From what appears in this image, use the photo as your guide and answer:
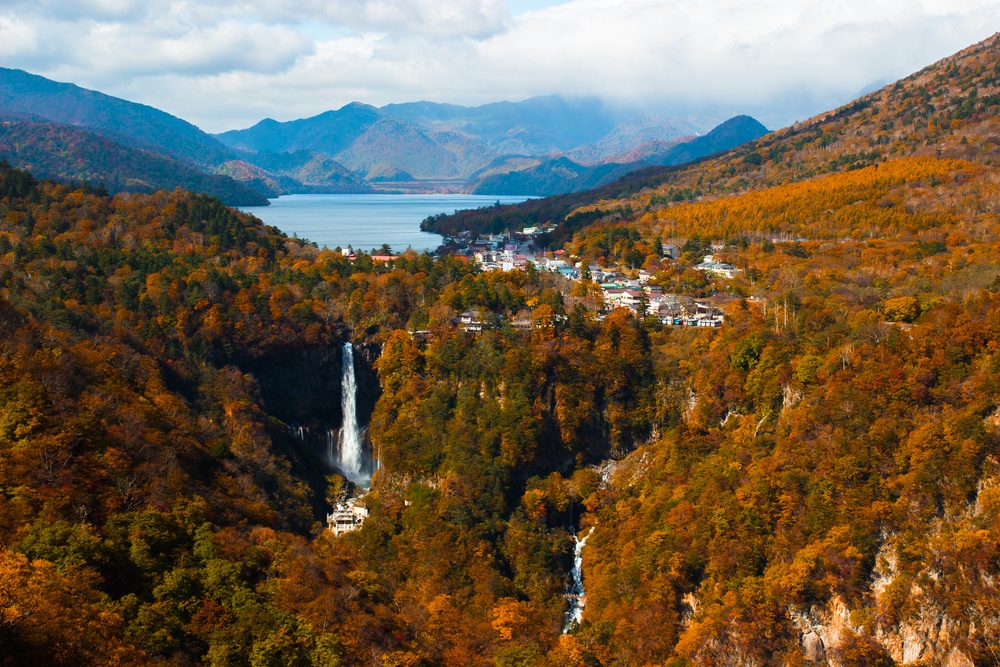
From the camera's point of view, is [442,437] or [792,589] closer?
[792,589]

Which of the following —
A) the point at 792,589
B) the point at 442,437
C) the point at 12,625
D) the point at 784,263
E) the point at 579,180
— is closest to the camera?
the point at 12,625

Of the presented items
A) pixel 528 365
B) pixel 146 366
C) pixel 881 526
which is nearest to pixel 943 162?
pixel 528 365

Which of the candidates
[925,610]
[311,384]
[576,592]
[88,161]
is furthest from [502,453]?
[88,161]

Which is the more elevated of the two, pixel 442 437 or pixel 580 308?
pixel 580 308

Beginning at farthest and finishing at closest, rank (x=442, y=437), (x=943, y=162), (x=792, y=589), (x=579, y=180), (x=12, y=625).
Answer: (x=579, y=180) < (x=943, y=162) < (x=442, y=437) < (x=792, y=589) < (x=12, y=625)

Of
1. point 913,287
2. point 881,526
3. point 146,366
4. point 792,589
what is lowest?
point 792,589

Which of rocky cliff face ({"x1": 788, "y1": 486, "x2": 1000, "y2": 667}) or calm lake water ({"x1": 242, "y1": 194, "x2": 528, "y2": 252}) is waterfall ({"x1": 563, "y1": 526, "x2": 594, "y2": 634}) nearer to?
rocky cliff face ({"x1": 788, "y1": 486, "x2": 1000, "y2": 667})

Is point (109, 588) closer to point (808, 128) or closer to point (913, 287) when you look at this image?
point (913, 287)

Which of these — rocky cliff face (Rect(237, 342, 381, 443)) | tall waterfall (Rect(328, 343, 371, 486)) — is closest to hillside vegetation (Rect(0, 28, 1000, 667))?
rocky cliff face (Rect(237, 342, 381, 443))
